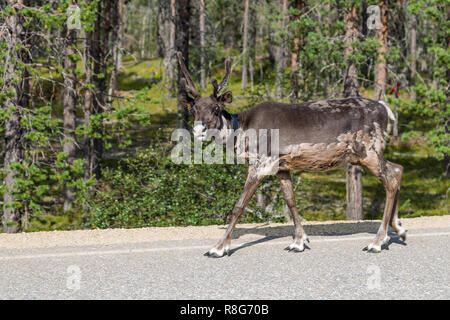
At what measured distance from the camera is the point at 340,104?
7879 mm

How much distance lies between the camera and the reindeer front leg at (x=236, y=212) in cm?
723

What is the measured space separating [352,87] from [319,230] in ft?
26.6

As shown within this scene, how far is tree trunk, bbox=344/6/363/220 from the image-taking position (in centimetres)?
1619

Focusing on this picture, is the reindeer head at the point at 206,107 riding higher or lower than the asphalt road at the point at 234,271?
higher

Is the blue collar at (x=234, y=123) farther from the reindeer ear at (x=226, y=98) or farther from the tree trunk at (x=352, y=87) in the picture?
the tree trunk at (x=352, y=87)

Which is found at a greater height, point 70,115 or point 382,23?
point 382,23

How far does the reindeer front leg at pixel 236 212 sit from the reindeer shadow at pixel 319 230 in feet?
2.54

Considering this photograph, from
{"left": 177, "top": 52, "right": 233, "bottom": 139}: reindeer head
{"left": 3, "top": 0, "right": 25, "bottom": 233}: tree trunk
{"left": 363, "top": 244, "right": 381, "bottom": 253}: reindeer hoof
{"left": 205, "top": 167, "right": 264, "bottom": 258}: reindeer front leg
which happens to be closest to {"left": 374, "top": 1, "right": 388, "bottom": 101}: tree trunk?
{"left": 363, "top": 244, "right": 381, "bottom": 253}: reindeer hoof

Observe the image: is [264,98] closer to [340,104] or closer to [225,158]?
[225,158]

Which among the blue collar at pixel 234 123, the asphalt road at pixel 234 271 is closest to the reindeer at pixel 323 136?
the blue collar at pixel 234 123

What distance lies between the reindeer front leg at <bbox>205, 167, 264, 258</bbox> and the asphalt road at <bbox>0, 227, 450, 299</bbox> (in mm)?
190

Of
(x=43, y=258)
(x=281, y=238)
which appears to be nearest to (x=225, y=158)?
(x=281, y=238)

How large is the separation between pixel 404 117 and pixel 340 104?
111 feet

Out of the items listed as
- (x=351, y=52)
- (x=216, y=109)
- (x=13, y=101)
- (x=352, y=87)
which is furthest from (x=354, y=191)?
(x=216, y=109)
